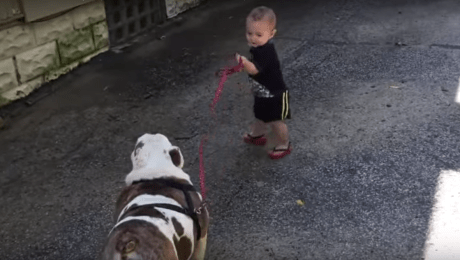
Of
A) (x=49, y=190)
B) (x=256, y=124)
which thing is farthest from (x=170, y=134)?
(x=49, y=190)

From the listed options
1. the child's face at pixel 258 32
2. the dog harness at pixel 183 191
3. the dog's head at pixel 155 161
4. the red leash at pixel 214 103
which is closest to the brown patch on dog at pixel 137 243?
the dog harness at pixel 183 191

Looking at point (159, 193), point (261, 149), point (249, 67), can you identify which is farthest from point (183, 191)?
point (261, 149)

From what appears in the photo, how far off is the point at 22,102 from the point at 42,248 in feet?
8.06

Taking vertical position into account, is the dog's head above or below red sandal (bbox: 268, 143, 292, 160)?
above

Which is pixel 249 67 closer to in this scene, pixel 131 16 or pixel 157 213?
pixel 157 213

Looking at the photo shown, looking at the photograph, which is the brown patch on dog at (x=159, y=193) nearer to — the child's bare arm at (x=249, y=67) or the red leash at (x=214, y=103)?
the red leash at (x=214, y=103)

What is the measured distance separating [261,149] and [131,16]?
3.61 m

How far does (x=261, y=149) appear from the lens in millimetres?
4445

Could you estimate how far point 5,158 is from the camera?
4.45 meters

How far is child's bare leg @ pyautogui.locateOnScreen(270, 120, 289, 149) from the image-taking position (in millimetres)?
4203

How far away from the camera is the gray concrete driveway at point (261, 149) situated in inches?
137

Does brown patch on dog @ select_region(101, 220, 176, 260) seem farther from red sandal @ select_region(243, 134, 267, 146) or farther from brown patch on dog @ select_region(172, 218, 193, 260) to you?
red sandal @ select_region(243, 134, 267, 146)

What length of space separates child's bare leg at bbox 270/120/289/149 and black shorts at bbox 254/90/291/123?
84 mm

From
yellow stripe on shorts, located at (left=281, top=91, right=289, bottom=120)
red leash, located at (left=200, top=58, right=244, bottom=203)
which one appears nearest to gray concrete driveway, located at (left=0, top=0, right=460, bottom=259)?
red leash, located at (left=200, top=58, right=244, bottom=203)
